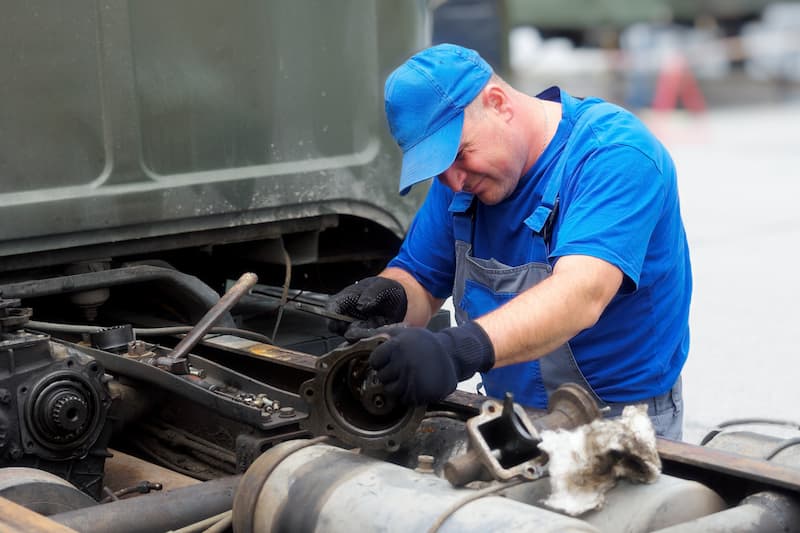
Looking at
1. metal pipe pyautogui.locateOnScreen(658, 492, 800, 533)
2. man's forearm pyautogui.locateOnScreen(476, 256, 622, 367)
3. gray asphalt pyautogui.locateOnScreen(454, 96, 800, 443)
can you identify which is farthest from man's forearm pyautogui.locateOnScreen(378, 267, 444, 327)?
gray asphalt pyautogui.locateOnScreen(454, 96, 800, 443)

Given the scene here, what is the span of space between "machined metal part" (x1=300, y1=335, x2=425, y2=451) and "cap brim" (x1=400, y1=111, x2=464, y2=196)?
464mm

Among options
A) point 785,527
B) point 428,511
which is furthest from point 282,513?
point 785,527

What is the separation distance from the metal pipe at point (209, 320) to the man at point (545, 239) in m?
0.24

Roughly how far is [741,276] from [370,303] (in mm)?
5324

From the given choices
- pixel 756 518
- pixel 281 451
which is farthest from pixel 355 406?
pixel 756 518

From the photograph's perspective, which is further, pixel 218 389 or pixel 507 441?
pixel 218 389

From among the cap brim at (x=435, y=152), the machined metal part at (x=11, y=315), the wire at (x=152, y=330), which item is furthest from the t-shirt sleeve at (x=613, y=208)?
the machined metal part at (x=11, y=315)

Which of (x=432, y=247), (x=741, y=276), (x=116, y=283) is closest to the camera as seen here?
(x=116, y=283)

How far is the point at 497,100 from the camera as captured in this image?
262cm

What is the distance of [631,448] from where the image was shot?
1.97 meters

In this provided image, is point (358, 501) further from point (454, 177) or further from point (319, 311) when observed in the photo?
point (319, 311)

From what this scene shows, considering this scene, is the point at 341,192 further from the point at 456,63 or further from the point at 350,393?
the point at 350,393

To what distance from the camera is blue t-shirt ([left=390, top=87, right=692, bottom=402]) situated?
8.07 feet

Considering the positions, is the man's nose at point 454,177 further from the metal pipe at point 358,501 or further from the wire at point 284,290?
the wire at point 284,290
